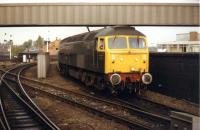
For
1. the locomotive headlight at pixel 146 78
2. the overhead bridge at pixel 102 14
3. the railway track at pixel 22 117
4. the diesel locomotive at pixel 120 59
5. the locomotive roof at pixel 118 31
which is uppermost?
the overhead bridge at pixel 102 14

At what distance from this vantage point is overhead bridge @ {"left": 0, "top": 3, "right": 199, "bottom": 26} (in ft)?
87.7

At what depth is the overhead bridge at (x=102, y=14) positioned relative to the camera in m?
26.7

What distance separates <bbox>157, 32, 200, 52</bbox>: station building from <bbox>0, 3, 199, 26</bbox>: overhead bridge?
2657cm

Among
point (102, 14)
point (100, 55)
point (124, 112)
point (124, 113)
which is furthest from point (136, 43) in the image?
point (102, 14)

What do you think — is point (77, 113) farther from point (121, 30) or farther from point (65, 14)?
point (65, 14)

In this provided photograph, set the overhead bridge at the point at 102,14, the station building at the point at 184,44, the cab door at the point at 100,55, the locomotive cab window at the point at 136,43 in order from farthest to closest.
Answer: the station building at the point at 184,44
the overhead bridge at the point at 102,14
the locomotive cab window at the point at 136,43
the cab door at the point at 100,55

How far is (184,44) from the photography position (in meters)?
60.8

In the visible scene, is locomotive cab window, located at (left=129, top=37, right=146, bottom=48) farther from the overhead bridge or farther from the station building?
the station building

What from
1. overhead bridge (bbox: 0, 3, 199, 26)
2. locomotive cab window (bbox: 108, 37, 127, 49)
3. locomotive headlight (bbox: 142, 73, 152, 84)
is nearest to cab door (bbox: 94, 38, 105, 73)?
locomotive cab window (bbox: 108, 37, 127, 49)

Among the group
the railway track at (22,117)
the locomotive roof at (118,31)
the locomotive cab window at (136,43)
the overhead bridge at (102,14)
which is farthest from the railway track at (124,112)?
the overhead bridge at (102,14)

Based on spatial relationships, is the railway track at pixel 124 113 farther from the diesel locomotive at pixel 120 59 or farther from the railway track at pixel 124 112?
the diesel locomotive at pixel 120 59

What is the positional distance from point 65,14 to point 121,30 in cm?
916

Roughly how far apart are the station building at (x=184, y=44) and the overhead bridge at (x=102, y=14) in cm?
2657

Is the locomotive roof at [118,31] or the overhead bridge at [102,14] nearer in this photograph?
the locomotive roof at [118,31]
